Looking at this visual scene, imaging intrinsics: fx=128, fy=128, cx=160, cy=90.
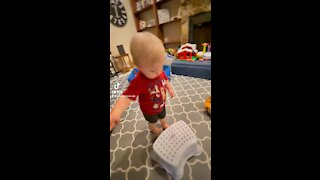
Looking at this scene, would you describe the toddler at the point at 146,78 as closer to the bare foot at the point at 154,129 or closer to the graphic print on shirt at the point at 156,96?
the graphic print on shirt at the point at 156,96

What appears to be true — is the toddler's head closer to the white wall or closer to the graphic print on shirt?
the white wall

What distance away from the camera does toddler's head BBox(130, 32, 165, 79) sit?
22 cm

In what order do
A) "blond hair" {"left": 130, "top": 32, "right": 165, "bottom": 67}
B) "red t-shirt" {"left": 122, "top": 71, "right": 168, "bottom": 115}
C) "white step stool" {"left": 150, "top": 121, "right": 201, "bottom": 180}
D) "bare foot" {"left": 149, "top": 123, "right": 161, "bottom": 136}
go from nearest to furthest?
"blond hair" {"left": 130, "top": 32, "right": 165, "bottom": 67} < "red t-shirt" {"left": 122, "top": 71, "right": 168, "bottom": 115} < "white step stool" {"left": 150, "top": 121, "right": 201, "bottom": 180} < "bare foot" {"left": 149, "top": 123, "right": 161, "bottom": 136}

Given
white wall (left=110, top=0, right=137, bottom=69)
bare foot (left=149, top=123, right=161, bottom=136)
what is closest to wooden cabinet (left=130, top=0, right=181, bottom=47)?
Answer: white wall (left=110, top=0, right=137, bottom=69)

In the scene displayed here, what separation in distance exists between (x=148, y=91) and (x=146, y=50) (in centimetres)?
20

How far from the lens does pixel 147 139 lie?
0.75m

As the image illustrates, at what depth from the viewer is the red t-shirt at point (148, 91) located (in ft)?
1.12

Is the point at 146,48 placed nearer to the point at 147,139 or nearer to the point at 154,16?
the point at 154,16

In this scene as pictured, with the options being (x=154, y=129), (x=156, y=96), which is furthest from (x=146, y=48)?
(x=154, y=129)

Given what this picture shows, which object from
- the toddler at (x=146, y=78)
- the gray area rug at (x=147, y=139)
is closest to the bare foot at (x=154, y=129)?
the gray area rug at (x=147, y=139)

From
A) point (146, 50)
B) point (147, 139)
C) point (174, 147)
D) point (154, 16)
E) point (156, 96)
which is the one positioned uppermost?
point (154, 16)
